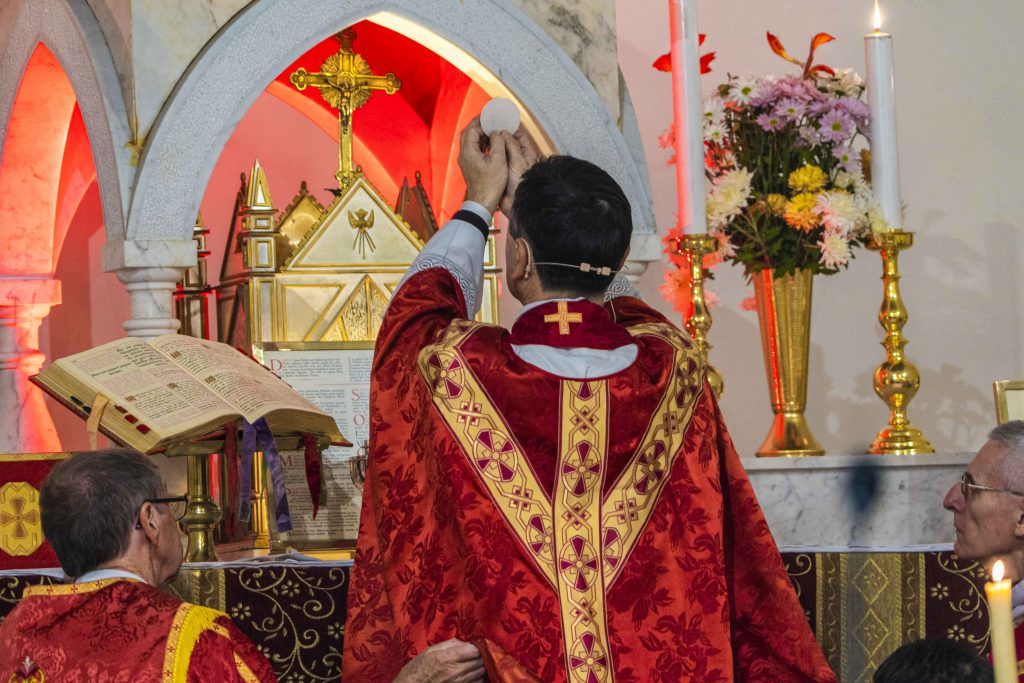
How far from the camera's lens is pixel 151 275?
4574 mm

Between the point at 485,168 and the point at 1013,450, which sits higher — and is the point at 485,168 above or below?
above


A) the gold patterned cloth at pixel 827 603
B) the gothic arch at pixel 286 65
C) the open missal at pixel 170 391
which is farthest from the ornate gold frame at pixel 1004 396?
the open missal at pixel 170 391

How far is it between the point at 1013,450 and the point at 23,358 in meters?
3.70

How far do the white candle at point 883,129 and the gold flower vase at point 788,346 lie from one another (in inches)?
12.7

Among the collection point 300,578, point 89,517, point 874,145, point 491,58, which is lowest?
point 300,578

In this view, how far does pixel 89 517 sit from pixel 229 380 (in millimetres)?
1119

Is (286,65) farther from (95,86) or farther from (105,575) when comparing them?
(105,575)

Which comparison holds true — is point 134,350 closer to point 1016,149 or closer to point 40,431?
point 40,431

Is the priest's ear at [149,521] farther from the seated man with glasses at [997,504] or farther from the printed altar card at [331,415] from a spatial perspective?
the printed altar card at [331,415]

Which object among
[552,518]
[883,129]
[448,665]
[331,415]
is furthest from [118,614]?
[883,129]

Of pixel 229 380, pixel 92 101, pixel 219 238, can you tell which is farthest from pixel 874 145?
pixel 219 238

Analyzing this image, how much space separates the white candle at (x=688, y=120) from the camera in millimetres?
4547

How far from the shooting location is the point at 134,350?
13.1ft

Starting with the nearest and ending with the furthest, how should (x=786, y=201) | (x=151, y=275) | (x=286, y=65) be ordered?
(x=151, y=275), (x=786, y=201), (x=286, y=65)
